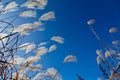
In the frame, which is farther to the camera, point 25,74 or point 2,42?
point 25,74

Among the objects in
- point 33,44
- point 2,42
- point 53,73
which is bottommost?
point 53,73

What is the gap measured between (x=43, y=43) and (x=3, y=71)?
0.93m

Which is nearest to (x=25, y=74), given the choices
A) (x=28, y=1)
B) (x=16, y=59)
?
(x=16, y=59)

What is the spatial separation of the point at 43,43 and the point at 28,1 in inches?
22.5

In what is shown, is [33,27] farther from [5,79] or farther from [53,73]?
[5,79]

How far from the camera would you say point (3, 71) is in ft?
9.77

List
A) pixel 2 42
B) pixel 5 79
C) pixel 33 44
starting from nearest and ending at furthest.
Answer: pixel 5 79, pixel 2 42, pixel 33 44

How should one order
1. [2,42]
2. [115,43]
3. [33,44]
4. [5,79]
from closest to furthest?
[5,79] < [2,42] < [33,44] < [115,43]

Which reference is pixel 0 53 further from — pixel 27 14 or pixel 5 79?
pixel 27 14

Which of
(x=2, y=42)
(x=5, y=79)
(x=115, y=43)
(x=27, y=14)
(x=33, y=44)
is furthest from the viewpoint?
(x=115, y=43)

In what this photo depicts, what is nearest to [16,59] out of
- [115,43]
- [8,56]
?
[8,56]

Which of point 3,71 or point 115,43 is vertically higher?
point 3,71

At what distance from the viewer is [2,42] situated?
323 centimetres

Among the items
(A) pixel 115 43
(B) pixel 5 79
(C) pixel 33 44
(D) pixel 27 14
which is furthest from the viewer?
(A) pixel 115 43
